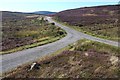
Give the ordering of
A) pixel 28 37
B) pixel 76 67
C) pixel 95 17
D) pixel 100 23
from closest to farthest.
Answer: pixel 76 67 < pixel 28 37 < pixel 100 23 < pixel 95 17

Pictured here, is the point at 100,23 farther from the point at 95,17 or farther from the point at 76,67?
the point at 76,67

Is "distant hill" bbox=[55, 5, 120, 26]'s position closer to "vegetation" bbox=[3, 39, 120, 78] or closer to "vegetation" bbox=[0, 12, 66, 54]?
"vegetation" bbox=[0, 12, 66, 54]

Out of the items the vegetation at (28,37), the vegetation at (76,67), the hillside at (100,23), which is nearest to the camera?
the vegetation at (76,67)

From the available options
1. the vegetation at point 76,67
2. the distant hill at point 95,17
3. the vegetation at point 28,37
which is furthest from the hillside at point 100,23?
the vegetation at point 76,67

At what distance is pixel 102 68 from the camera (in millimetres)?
25344

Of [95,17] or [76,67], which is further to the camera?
[95,17]

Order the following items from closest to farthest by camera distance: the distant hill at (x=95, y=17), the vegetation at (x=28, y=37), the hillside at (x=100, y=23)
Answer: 1. the vegetation at (x=28, y=37)
2. the hillside at (x=100, y=23)
3. the distant hill at (x=95, y=17)

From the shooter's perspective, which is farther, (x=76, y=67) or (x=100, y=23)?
(x=100, y=23)

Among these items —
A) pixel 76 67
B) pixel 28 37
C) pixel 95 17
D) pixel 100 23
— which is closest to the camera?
pixel 76 67

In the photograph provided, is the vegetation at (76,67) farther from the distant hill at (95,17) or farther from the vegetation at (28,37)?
the distant hill at (95,17)

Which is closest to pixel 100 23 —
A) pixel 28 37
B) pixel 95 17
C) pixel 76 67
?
pixel 95 17

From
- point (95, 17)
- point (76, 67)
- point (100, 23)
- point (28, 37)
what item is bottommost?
point (76, 67)

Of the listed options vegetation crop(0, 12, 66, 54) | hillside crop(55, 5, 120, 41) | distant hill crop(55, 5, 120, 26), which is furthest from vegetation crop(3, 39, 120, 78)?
distant hill crop(55, 5, 120, 26)

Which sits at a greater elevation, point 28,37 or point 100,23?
point 100,23
